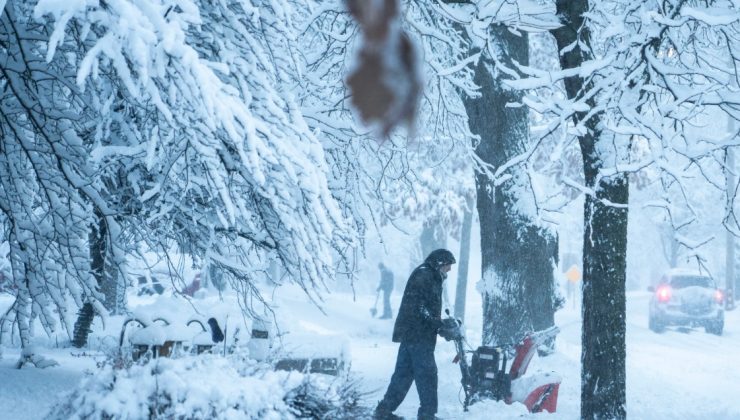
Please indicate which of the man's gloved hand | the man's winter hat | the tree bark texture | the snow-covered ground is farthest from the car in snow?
the man's winter hat

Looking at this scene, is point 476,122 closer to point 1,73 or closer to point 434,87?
point 434,87

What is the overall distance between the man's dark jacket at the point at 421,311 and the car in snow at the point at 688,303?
1802 cm

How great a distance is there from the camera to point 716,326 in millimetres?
24859

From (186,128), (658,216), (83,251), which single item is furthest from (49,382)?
(658,216)

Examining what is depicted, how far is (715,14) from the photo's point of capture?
6.40 meters

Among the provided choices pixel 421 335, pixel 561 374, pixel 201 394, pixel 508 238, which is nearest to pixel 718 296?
pixel 508 238

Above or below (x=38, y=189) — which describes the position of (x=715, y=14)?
above

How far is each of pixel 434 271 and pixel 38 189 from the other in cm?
403

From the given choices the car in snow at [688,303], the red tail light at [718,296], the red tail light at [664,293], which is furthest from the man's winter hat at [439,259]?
the red tail light at [718,296]

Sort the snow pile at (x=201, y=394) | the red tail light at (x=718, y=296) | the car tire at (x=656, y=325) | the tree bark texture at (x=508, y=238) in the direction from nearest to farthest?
the snow pile at (x=201, y=394) → the tree bark texture at (x=508, y=238) → the red tail light at (x=718, y=296) → the car tire at (x=656, y=325)

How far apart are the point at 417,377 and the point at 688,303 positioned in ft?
60.6

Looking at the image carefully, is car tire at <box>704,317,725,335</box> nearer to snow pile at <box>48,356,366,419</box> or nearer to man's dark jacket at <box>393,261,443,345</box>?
man's dark jacket at <box>393,261,443,345</box>

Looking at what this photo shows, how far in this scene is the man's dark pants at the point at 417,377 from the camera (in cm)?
837

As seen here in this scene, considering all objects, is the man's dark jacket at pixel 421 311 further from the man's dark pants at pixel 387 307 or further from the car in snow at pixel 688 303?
the man's dark pants at pixel 387 307
